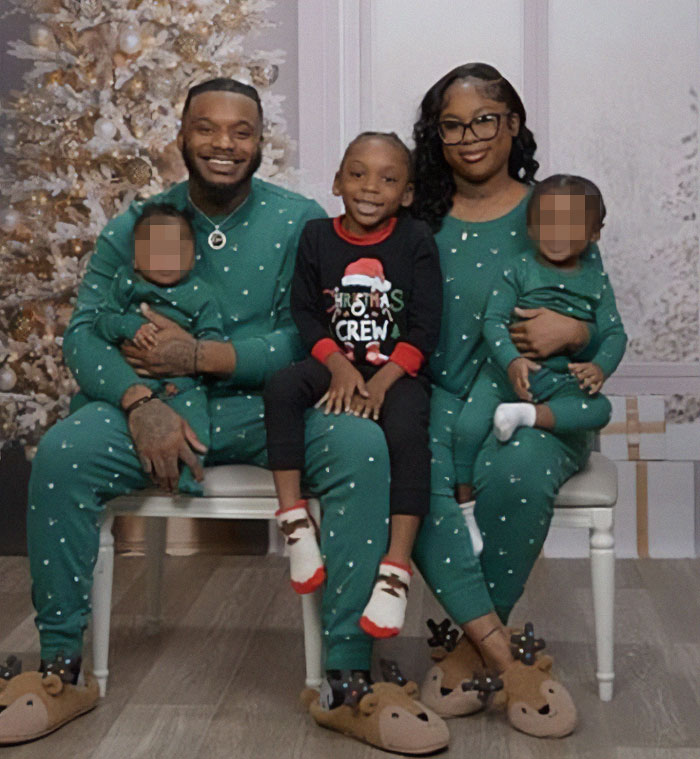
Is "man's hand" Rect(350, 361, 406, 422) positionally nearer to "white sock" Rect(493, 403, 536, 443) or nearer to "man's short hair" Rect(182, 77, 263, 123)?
"white sock" Rect(493, 403, 536, 443)

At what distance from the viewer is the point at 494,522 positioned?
2.21 m

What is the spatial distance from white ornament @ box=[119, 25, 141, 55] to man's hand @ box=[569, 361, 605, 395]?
5.66ft

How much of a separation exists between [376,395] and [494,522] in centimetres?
30

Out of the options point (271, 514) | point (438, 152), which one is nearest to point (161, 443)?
point (271, 514)

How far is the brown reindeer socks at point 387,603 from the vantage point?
6.81ft

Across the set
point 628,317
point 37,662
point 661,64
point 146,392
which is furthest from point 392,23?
point 37,662

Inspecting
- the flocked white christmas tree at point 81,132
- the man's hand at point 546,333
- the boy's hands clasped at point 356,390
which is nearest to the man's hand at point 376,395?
the boy's hands clasped at point 356,390

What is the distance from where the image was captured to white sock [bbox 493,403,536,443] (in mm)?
2205

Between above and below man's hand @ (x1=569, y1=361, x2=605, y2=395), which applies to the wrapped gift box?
below

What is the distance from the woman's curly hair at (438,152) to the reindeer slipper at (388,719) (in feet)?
3.02

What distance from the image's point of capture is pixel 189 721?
215 centimetres

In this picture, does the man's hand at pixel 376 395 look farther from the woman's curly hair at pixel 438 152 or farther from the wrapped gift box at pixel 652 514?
the wrapped gift box at pixel 652 514

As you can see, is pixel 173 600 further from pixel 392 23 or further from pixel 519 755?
pixel 392 23

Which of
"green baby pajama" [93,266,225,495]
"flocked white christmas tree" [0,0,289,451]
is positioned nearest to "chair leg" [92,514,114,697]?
"green baby pajama" [93,266,225,495]
